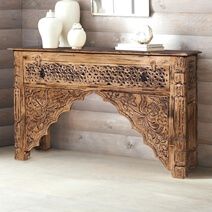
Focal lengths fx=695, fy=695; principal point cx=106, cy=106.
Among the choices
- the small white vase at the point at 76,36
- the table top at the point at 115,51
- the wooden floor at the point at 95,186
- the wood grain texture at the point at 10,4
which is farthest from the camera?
the wood grain texture at the point at 10,4

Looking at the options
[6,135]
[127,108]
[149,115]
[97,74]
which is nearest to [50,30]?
[97,74]

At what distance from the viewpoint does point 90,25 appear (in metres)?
5.30

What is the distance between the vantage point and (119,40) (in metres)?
5.17

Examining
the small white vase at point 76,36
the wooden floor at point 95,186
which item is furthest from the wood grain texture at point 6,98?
the small white vase at point 76,36

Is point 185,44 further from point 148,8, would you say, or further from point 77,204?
point 77,204

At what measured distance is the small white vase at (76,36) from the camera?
16.3ft

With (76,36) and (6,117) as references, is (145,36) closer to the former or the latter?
(76,36)

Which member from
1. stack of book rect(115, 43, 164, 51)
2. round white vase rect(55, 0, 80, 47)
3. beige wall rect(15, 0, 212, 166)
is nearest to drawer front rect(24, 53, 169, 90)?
stack of book rect(115, 43, 164, 51)

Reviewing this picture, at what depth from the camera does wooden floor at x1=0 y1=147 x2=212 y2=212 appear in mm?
3945

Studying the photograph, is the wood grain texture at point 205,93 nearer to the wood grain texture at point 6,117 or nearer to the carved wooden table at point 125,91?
the carved wooden table at point 125,91

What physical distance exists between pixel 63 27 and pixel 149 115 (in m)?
1.04

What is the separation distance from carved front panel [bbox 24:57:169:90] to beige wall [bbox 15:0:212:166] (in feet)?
1.38

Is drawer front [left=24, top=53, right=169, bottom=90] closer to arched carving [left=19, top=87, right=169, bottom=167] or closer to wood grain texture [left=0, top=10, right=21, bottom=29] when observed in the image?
arched carving [left=19, top=87, right=169, bottom=167]

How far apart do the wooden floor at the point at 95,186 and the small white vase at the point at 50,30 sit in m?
0.86
